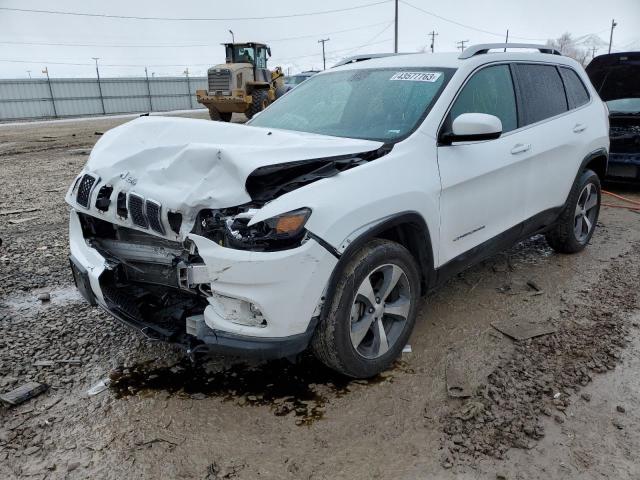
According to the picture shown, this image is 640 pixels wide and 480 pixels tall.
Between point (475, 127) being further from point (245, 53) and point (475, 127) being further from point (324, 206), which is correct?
point (245, 53)

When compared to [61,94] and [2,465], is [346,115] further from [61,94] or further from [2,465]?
[61,94]

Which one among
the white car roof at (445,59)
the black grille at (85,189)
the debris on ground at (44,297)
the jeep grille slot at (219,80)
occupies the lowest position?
the debris on ground at (44,297)

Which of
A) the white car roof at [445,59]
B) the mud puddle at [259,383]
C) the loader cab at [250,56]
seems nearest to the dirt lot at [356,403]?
the mud puddle at [259,383]

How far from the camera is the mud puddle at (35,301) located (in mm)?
3875

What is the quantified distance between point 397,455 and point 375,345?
2.21 ft

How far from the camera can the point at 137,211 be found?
2.67 meters

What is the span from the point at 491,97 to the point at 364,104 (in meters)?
0.92

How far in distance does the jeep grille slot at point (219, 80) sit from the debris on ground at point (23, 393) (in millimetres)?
17262

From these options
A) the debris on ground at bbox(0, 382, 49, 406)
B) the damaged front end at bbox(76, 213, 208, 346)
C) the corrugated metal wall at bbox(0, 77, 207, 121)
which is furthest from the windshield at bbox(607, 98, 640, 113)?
the corrugated metal wall at bbox(0, 77, 207, 121)

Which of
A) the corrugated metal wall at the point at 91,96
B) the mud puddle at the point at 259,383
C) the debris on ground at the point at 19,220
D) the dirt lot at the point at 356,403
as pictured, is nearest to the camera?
the dirt lot at the point at 356,403

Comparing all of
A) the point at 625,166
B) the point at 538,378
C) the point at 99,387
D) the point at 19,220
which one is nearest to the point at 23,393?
the point at 99,387

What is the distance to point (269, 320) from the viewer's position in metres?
2.40

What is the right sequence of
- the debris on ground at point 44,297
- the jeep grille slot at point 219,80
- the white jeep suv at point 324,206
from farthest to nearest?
the jeep grille slot at point 219,80, the debris on ground at point 44,297, the white jeep suv at point 324,206

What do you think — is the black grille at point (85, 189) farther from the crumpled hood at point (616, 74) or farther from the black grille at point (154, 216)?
the crumpled hood at point (616, 74)
